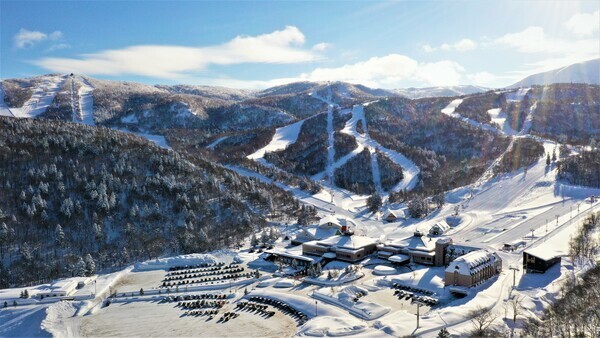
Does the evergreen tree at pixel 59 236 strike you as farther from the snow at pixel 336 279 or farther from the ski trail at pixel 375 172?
the ski trail at pixel 375 172

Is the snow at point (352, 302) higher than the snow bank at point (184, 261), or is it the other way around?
the snow at point (352, 302)

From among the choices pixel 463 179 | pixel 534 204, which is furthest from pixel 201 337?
pixel 463 179

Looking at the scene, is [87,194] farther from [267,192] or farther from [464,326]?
[464,326]

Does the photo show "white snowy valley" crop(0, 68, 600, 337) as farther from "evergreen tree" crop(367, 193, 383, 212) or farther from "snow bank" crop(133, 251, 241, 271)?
"evergreen tree" crop(367, 193, 383, 212)

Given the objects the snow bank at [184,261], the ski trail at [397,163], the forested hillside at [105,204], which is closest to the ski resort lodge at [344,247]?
the snow bank at [184,261]

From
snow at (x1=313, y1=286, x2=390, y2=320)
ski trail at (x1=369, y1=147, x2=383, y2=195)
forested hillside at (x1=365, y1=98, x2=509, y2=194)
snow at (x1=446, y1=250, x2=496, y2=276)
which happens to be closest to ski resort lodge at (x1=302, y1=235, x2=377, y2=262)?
snow at (x1=313, y1=286, x2=390, y2=320)

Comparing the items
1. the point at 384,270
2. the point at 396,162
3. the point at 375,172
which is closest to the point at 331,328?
the point at 384,270
